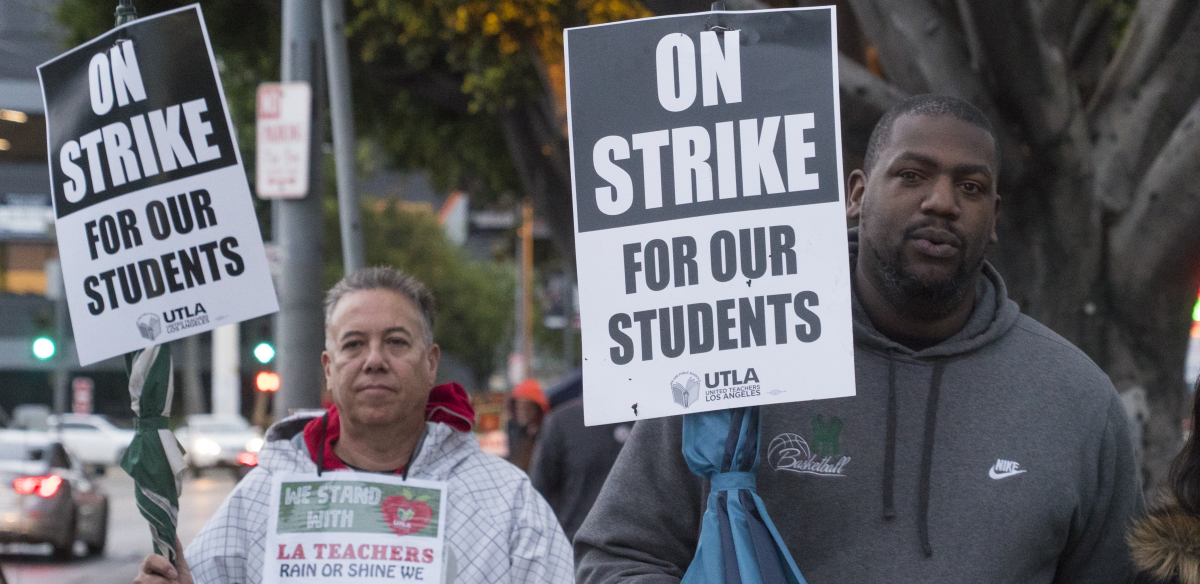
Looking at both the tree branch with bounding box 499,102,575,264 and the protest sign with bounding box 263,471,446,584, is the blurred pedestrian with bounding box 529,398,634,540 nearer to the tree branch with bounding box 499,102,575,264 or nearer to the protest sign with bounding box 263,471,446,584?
the protest sign with bounding box 263,471,446,584

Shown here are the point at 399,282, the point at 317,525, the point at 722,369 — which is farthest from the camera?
the point at 399,282

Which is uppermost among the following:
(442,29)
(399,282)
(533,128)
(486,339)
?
(442,29)

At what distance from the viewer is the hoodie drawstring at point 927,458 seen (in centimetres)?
244

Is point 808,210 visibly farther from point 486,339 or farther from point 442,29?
point 486,339

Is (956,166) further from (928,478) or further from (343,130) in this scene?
(343,130)

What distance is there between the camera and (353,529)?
3.37 metres

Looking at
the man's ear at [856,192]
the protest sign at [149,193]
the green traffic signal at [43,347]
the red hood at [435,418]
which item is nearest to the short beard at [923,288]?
the man's ear at [856,192]

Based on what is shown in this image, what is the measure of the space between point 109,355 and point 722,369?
1750mm

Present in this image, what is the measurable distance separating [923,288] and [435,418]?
153cm

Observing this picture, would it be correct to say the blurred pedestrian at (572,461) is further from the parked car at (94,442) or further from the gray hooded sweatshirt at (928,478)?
the parked car at (94,442)

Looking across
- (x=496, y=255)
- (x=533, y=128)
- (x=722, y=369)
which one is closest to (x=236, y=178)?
(x=722, y=369)

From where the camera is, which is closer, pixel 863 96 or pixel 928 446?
pixel 928 446

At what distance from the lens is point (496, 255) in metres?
19.9

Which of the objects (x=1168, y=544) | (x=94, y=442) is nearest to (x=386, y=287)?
(x=1168, y=544)
